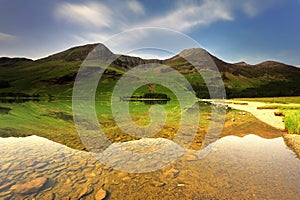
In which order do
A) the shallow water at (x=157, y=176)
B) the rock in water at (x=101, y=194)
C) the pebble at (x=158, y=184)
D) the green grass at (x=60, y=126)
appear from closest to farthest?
1. the rock in water at (x=101, y=194)
2. the shallow water at (x=157, y=176)
3. the pebble at (x=158, y=184)
4. the green grass at (x=60, y=126)

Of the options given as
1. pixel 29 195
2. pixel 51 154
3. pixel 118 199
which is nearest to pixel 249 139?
pixel 118 199

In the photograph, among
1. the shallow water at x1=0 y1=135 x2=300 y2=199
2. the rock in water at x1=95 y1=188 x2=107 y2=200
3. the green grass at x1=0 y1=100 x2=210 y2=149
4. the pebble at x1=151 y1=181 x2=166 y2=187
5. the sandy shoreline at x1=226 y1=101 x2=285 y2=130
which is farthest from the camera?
the sandy shoreline at x1=226 y1=101 x2=285 y2=130

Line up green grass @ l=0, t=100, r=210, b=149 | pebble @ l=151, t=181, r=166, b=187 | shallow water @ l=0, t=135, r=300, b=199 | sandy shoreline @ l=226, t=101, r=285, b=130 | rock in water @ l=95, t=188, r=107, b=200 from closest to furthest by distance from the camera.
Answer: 1. rock in water @ l=95, t=188, r=107, b=200
2. shallow water @ l=0, t=135, r=300, b=199
3. pebble @ l=151, t=181, r=166, b=187
4. green grass @ l=0, t=100, r=210, b=149
5. sandy shoreline @ l=226, t=101, r=285, b=130

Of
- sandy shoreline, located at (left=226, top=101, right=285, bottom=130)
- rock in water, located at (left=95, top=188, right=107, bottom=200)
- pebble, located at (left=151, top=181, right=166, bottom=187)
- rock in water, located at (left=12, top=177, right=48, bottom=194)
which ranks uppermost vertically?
sandy shoreline, located at (left=226, top=101, right=285, bottom=130)

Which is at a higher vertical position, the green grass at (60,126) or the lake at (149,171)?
the lake at (149,171)

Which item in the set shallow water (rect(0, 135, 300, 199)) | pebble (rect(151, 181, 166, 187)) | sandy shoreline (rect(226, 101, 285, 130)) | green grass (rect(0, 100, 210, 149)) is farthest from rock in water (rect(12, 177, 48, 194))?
sandy shoreline (rect(226, 101, 285, 130))

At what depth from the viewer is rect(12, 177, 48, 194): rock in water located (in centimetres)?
817

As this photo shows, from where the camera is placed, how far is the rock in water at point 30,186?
26.8 feet

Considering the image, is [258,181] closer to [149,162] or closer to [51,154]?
[149,162]

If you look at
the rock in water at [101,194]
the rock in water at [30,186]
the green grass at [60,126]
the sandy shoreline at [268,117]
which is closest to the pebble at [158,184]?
the rock in water at [101,194]

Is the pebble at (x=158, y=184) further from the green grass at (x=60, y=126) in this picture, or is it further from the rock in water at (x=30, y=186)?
the green grass at (x=60, y=126)

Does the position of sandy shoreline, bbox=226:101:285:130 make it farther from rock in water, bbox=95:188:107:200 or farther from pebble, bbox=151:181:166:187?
rock in water, bbox=95:188:107:200

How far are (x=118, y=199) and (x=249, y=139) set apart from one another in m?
15.1

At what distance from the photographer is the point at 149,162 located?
12203mm
